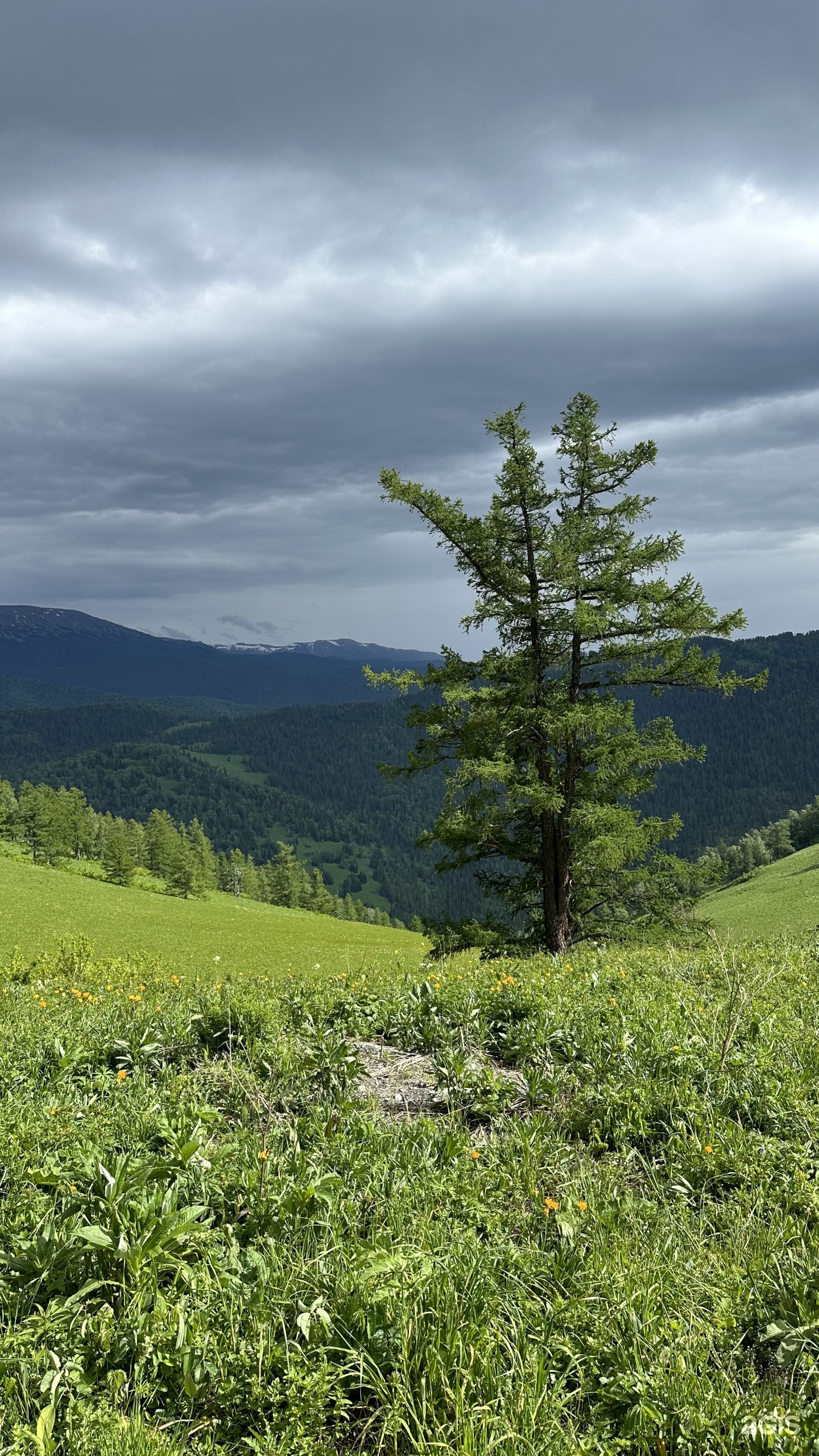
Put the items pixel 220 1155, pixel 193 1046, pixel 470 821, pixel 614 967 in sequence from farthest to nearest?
pixel 470 821, pixel 614 967, pixel 193 1046, pixel 220 1155

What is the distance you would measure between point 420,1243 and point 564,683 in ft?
51.8

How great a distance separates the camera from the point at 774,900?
171ft

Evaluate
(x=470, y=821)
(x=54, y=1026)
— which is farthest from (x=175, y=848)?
(x=54, y=1026)

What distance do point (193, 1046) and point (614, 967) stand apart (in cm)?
469

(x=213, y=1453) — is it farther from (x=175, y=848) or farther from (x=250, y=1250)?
(x=175, y=848)

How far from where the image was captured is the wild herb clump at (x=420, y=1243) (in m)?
2.74

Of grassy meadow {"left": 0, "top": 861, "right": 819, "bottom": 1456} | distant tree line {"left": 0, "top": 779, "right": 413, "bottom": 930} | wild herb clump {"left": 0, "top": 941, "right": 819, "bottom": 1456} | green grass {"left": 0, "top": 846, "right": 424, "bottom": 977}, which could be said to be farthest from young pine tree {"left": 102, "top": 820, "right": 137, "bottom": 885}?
wild herb clump {"left": 0, "top": 941, "right": 819, "bottom": 1456}

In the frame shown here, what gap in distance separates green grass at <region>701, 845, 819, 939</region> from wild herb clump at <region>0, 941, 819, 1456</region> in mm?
31621

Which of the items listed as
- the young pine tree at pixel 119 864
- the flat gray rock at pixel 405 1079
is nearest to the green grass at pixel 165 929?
the young pine tree at pixel 119 864

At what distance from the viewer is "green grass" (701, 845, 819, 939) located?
4292cm

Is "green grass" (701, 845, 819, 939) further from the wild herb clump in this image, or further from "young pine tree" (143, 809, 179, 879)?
"young pine tree" (143, 809, 179, 879)

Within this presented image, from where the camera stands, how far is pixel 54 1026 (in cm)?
669

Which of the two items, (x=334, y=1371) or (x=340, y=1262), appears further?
(x=340, y=1262)

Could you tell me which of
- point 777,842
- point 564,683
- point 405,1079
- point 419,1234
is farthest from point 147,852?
point 419,1234
